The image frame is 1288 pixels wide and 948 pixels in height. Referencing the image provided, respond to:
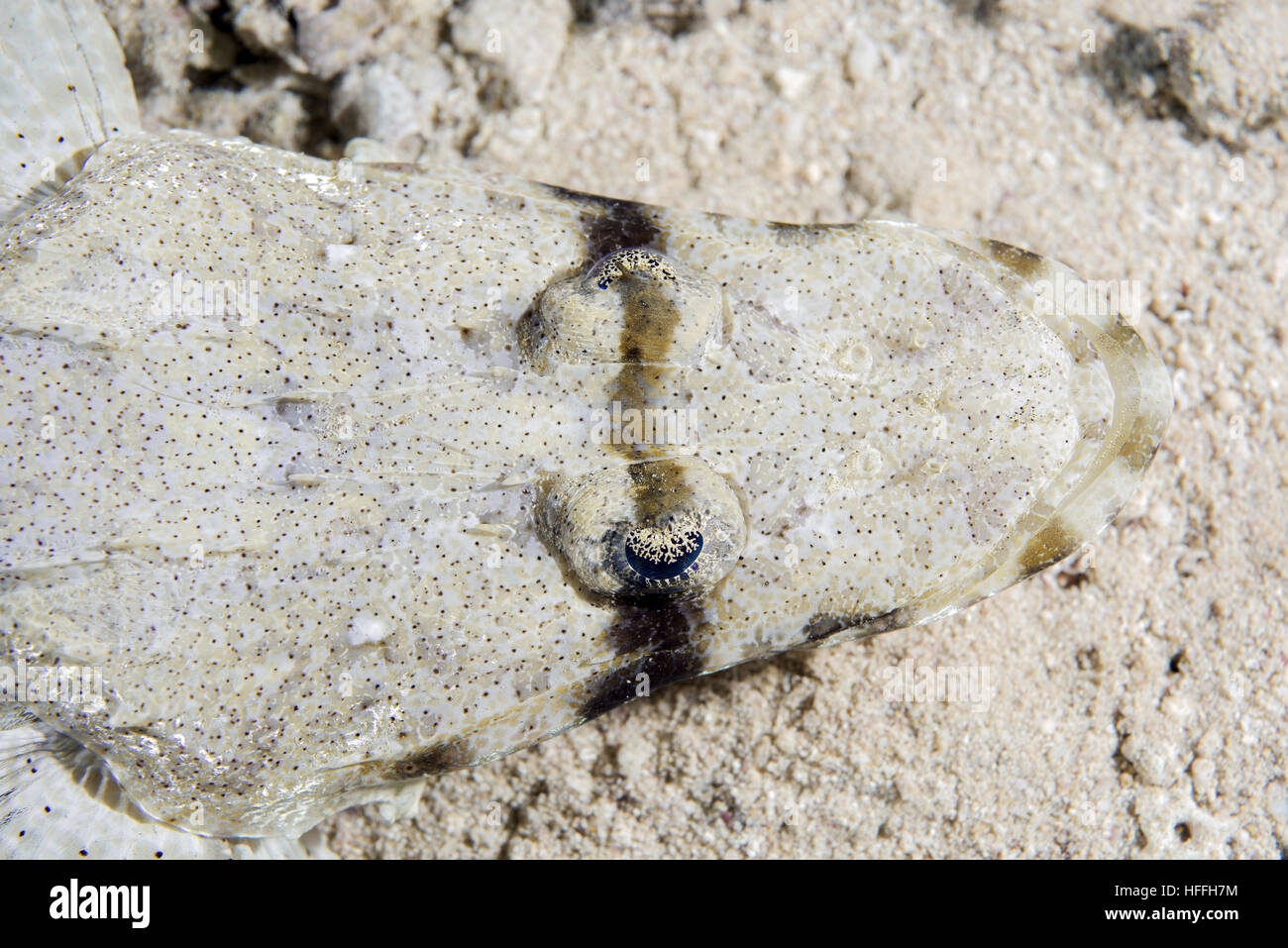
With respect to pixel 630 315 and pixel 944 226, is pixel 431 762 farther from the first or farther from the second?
pixel 944 226

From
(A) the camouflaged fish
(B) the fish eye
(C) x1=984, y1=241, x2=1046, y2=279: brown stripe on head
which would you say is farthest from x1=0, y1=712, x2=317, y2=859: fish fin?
(C) x1=984, y1=241, x2=1046, y2=279: brown stripe on head

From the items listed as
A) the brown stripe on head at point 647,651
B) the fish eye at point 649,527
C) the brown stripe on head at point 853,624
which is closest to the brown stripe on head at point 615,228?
the fish eye at point 649,527

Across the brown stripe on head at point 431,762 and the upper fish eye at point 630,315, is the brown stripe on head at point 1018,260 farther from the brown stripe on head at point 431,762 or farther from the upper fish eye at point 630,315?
the brown stripe on head at point 431,762

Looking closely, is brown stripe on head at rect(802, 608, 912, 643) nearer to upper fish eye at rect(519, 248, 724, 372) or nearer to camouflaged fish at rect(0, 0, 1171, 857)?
camouflaged fish at rect(0, 0, 1171, 857)

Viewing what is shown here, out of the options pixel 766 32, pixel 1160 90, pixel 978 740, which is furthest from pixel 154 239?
pixel 1160 90

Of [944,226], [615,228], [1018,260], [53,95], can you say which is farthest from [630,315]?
[53,95]

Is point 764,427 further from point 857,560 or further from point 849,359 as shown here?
point 857,560

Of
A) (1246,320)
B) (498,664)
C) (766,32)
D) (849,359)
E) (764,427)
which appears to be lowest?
(498,664)
